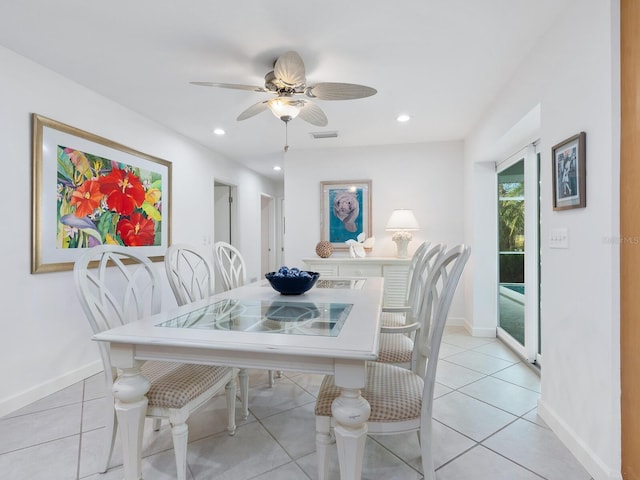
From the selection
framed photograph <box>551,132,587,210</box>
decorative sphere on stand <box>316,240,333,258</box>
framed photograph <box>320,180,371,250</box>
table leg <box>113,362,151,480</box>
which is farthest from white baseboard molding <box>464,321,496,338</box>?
table leg <box>113,362,151,480</box>

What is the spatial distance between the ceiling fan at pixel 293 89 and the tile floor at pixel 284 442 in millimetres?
1934

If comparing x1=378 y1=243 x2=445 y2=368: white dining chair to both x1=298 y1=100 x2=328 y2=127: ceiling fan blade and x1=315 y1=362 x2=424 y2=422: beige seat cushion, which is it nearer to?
x1=315 y1=362 x2=424 y2=422: beige seat cushion

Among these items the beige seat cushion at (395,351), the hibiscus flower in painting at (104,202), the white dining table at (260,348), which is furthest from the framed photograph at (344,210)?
the white dining table at (260,348)

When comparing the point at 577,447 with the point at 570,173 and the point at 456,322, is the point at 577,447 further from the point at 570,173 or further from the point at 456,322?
the point at 456,322

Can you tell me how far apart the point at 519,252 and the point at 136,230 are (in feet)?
11.9

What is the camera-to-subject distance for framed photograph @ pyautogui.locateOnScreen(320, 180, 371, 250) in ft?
14.6

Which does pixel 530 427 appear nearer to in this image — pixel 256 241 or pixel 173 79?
pixel 173 79

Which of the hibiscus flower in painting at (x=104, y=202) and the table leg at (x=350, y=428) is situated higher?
the hibiscus flower in painting at (x=104, y=202)

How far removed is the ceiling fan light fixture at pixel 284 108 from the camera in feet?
7.32

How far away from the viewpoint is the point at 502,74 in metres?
2.51

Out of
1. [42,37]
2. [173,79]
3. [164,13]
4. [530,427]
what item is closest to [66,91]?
[42,37]

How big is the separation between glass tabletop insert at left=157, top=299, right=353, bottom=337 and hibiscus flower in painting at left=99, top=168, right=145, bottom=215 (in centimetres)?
182

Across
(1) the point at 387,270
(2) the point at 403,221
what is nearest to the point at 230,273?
(1) the point at 387,270

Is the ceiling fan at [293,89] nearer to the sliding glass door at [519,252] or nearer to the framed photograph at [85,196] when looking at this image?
the framed photograph at [85,196]
